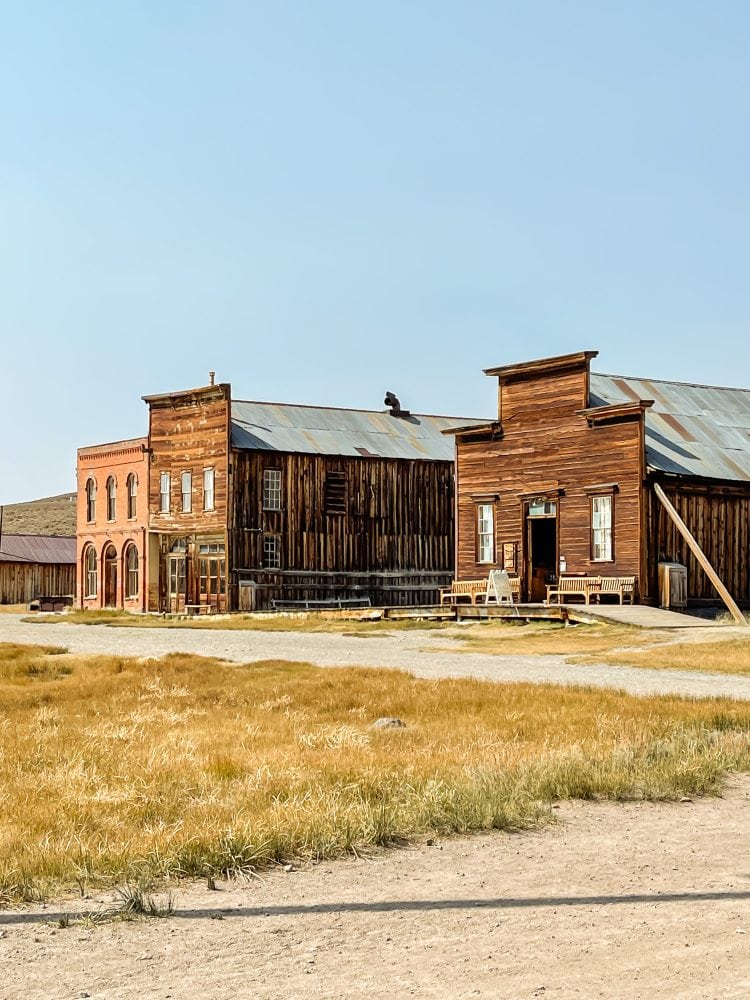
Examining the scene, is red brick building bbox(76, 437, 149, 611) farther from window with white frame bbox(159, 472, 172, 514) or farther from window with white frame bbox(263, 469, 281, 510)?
window with white frame bbox(263, 469, 281, 510)

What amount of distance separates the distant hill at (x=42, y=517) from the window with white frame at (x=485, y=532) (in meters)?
94.6

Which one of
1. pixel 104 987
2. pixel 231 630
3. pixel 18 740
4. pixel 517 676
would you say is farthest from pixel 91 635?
pixel 104 987

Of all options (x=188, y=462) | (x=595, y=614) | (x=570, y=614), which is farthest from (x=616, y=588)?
(x=188, y=462)

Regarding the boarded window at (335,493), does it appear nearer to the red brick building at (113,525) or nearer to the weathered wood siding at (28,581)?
the red brick building at (113,525)

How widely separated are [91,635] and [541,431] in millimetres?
14951

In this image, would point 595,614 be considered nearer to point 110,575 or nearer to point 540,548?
point 540,548

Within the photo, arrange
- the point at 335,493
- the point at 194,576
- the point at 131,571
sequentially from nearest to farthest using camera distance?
the point at 194,576 → the point at 335,493 → the point at 131,571

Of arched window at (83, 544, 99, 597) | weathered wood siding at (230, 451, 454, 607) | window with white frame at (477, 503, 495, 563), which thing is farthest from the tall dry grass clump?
arched window at (83, 544, 99, 597)

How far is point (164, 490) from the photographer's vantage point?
50.7 meters

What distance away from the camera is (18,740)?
11.5m

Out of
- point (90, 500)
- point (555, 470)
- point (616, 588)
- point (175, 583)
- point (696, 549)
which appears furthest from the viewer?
point (90, 500)

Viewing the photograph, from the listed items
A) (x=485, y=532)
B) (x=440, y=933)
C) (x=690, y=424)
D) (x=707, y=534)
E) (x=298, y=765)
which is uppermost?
(x=690, y=424)

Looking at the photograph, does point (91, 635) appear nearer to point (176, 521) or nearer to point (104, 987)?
point (176, 521)

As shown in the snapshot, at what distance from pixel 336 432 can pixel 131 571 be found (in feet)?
35.0
